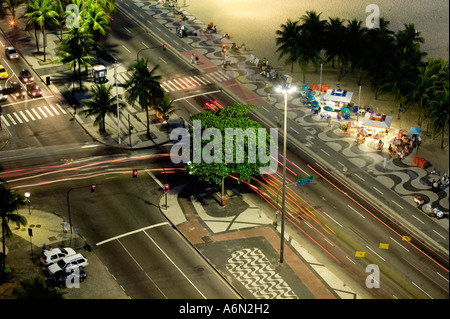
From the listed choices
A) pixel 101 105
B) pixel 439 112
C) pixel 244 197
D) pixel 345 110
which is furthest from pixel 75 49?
pixel 439 112

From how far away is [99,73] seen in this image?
124 m

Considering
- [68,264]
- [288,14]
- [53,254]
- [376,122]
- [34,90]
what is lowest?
[68,264]

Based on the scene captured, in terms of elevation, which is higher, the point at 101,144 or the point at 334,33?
the point at 334,33

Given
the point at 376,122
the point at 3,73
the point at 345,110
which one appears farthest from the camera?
the point at 3,73

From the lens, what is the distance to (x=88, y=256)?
3337 inches

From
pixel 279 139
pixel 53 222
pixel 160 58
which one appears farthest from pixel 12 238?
pixel 160 58

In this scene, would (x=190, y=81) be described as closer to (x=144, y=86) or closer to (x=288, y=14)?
(x=144, y=86)

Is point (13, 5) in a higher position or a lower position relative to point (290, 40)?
higher

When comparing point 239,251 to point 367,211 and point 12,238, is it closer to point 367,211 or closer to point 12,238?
point 367,211

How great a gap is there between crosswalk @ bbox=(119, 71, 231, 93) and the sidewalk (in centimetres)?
116

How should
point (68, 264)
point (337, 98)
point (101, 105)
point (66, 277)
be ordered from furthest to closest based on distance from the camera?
point (337, 98)
point (101, 105)
point (68, 264)
point (66, 277)

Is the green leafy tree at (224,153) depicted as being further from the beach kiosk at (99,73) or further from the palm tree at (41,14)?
the palm tree at (41,14)

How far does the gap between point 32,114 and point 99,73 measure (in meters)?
14.2

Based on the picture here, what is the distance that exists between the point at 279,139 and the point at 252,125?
18.5 m
